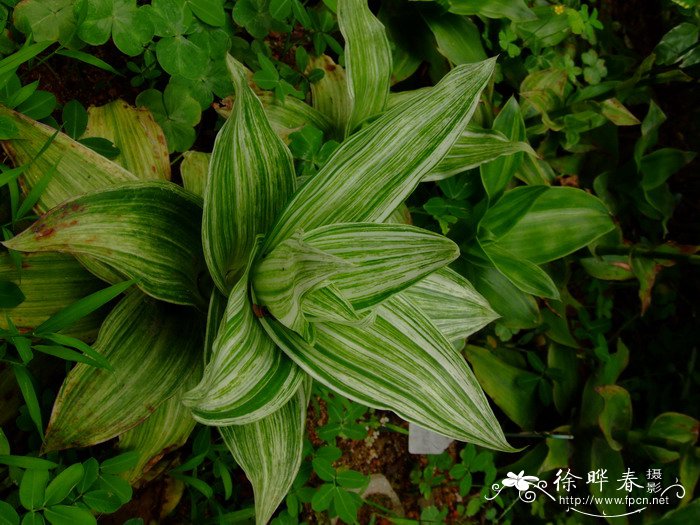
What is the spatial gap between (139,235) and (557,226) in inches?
46.5

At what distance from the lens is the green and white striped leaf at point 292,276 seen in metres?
0.66

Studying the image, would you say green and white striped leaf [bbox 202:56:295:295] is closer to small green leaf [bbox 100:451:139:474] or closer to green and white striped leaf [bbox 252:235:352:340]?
green and white striped leaf [bbox 252:235:352:340]

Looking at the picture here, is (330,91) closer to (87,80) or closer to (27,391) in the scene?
(87,80)

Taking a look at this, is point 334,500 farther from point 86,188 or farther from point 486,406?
point 86,188

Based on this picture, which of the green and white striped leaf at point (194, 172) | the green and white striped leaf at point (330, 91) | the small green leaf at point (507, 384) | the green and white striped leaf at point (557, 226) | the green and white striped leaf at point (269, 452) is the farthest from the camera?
the small green leaf at point (507, 384)

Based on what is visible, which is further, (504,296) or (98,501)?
(504,296)

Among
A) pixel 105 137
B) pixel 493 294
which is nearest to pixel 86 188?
pixel 105 137

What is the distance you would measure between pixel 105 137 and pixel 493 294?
3.42 feet

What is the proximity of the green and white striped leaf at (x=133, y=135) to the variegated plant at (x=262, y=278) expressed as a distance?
0.18 m

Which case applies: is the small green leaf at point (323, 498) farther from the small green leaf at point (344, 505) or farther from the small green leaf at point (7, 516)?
the small green leaf at point (7, 516)

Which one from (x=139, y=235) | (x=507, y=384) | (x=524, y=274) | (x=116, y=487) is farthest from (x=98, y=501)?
(x=507, y=384)

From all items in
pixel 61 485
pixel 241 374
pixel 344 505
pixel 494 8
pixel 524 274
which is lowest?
pixel 344 505

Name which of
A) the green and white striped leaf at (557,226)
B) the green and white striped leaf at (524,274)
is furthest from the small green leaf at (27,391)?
the green and white striped leaf at (557,226)

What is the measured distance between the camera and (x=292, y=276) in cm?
73
